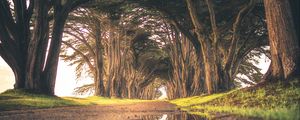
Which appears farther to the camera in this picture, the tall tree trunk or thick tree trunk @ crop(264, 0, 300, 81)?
the tall tree trunk

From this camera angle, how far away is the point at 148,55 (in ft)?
159

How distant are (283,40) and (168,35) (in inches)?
1006

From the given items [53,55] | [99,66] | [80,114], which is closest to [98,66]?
[99,66]

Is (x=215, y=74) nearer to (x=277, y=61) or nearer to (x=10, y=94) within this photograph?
(x=277, y=61)

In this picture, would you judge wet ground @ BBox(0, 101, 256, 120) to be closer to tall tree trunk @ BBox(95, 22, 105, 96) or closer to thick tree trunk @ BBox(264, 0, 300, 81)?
thick tree trunk @ BBox(264, 0, 300, 81)

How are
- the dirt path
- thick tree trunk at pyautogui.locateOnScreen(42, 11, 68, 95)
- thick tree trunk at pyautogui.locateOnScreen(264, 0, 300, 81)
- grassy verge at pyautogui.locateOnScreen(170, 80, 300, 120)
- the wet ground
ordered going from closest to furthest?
1. grassy verge at pyautogui.locateOnScreen(170, 80, 300, 120)
2. the wet ground
3. the dirt path
4. thick tree trunk at pyautogui.locateOnScreen(264, 0, 300, 81)
5. thick tree trunk at pyautogui.locateOnScreen(42, 11, 68, 95)

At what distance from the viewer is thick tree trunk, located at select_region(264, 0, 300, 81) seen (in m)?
10.0

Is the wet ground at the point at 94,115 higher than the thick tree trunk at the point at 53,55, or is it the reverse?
the thick tree trunk at the point at 53,55

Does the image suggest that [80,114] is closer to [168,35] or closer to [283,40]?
[283,40]

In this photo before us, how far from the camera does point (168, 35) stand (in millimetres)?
35531

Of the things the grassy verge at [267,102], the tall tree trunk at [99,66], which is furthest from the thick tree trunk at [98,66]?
the grassy verge at [267,102]

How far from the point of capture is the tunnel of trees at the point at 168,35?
10.6 meters

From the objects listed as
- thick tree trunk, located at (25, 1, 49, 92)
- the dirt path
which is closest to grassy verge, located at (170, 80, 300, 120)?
the dirt path

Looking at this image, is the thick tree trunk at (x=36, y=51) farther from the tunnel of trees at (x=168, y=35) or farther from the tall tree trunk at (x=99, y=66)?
the tall tree trunk at (x=99, y=66)
